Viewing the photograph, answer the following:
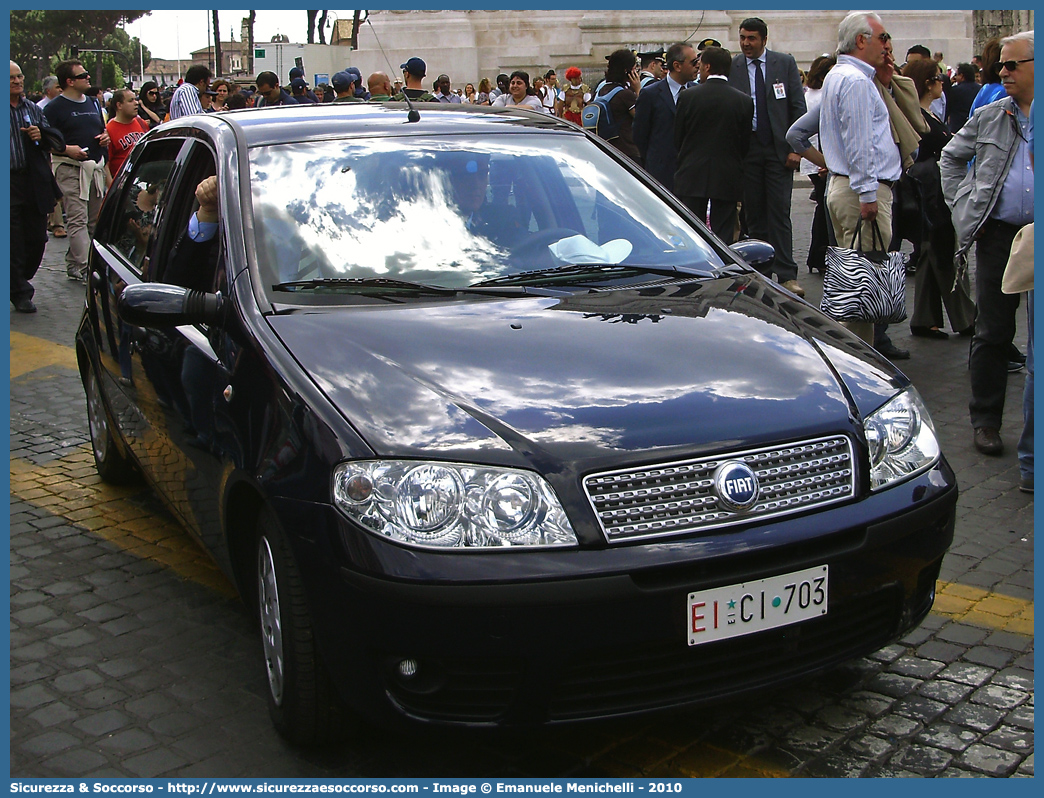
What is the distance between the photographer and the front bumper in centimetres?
271

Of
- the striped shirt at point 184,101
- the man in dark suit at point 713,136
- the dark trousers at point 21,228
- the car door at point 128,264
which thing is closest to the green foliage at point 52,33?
the striped shirt at point 184,101

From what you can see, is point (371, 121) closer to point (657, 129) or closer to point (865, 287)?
point (865, 287)

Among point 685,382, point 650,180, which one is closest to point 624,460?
point 685,382

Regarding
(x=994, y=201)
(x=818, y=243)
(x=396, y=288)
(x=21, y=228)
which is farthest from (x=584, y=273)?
(x=818, y=243)

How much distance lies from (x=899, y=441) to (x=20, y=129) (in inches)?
365

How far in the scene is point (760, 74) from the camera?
1007cm

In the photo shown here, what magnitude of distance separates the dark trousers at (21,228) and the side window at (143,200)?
5.75 metres

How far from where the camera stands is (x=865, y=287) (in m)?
6.64

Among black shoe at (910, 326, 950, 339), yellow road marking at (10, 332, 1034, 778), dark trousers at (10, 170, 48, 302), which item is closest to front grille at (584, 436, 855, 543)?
yellow road marking at (10, 332, 1034, 778)

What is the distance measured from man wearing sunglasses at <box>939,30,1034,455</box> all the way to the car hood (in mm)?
2538

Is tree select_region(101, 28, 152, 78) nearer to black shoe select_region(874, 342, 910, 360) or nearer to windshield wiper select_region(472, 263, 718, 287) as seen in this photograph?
black shoe select_region(874, 342, 910, 360)

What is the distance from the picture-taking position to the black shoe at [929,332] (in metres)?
8.52

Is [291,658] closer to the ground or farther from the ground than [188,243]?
closer to the ground

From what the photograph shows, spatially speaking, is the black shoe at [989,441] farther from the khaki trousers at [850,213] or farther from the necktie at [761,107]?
the necktie at [761,107]
